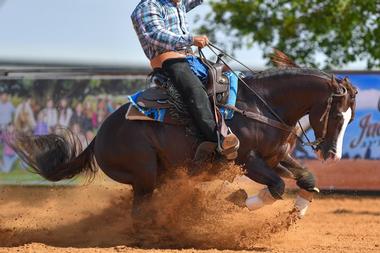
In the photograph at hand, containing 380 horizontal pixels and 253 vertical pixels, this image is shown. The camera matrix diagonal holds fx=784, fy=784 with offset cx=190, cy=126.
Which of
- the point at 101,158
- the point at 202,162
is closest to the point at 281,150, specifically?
the point at 202,162

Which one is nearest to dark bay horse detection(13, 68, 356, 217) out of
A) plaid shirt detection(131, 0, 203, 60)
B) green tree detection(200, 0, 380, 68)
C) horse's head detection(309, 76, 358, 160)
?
horse's head detection(309, 76, 358, 160)

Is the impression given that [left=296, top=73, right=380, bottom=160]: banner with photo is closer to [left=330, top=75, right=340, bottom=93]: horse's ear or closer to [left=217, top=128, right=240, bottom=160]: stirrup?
[left=330, top=75, right=340, bottom=93]: horse's ear

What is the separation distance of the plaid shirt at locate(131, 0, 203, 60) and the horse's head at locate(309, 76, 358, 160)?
1.38 meters

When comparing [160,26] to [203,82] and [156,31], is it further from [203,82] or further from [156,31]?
[203,82]

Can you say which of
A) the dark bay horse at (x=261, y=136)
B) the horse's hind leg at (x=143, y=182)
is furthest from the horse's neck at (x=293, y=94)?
the horse's hind leg at (x=143, y=182)

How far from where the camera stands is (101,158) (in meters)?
7.58

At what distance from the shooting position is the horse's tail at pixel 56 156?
314 inches

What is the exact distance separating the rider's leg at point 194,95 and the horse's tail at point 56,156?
4.50 feet

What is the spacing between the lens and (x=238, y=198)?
290 inches

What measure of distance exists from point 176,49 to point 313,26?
9.37 m

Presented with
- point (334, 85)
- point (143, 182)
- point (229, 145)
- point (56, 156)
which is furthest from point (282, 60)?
point (56, 156)

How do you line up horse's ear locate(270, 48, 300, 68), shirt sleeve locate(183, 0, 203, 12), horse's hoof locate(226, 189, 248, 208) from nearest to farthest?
horse's hoof locate(226, 189, 248, 208), shirt sleeve locate(183, 0, 203, 12), horse's ear locate(270, 48, 300, 68)

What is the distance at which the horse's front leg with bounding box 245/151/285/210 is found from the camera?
23.4 feet

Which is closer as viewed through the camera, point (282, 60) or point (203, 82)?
point (203, 82)
